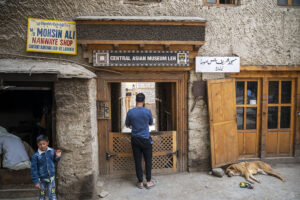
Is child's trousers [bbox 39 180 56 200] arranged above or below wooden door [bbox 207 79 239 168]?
below

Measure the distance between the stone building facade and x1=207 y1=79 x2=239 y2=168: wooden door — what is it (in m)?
0.18

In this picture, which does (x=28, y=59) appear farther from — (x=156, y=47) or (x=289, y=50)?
(x=289, y=50)

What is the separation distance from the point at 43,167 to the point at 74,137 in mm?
792

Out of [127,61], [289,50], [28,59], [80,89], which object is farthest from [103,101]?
[289,50]

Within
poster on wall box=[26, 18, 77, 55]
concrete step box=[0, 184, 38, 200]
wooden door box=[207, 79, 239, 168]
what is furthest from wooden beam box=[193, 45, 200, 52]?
concrete step box=[0, 184, 38, 200]

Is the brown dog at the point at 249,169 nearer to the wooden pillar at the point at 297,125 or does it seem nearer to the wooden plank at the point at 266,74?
the wooden pillar at the point at 297,125

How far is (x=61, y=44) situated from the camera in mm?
3965

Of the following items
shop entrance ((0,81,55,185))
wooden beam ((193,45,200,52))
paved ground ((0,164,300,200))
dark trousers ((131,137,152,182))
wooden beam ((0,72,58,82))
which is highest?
wooden beam ((193,45,200,52))

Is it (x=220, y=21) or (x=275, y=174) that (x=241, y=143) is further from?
(x=220, y=21)

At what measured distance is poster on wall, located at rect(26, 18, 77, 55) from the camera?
3895 millimetres

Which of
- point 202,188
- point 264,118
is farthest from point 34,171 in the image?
point 264,118

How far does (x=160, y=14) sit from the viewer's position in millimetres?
4234

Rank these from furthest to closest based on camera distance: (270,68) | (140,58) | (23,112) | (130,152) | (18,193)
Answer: (23,112)
(270,68)
(130,152)
(140,58)
(18,193)

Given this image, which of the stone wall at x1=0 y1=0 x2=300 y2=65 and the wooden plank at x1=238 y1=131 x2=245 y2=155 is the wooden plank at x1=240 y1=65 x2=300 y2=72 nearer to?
the stone wall at x1=0 y1=0 x2=300 y2=65
